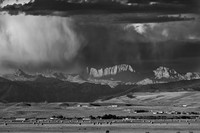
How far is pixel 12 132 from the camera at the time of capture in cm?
19625

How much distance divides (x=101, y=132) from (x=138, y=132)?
1057 cm

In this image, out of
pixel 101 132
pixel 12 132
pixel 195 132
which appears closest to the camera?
pixel 195 132

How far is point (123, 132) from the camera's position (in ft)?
593

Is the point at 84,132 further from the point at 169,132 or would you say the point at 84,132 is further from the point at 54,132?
the point at 169,132

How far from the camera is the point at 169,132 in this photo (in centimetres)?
17400

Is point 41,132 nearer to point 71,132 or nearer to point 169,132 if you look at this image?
point 71,132

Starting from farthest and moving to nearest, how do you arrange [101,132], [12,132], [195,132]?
[12,132], [101,132], [195,132]

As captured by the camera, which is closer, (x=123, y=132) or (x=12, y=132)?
(x=123, y=132)

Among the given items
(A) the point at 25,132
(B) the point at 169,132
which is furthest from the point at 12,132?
(B) the point at 169,132

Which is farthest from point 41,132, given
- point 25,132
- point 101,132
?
point 101,132

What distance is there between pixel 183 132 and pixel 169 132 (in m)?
3.82

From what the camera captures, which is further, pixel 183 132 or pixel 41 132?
pixel 41 132

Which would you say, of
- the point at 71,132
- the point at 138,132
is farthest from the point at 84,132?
the point at 138,132

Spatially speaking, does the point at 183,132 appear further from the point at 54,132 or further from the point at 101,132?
the point at 54,132
